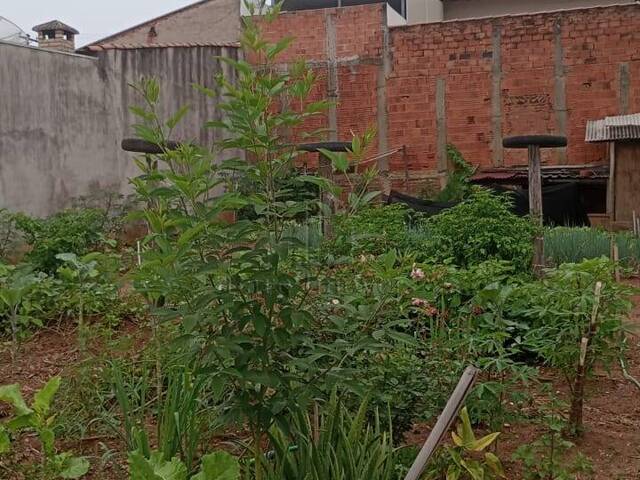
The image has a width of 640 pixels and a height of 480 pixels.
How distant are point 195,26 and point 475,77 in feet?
22.9

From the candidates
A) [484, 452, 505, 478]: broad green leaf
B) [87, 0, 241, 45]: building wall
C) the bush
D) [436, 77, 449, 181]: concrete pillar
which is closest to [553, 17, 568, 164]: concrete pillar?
[436, 77, 449, 181]: concrete pillar

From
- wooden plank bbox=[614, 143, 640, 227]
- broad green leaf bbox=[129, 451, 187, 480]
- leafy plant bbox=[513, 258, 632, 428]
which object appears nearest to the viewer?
broad green leaf bbox=[129, 451, 187, 480]

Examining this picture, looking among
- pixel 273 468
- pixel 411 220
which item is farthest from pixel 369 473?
pixel 411 220

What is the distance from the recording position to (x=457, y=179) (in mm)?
13562

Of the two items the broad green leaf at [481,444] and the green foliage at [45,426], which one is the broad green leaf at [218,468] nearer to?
the green foliage at [45,426]

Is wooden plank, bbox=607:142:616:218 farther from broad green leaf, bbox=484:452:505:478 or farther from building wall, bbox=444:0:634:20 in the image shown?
broad green leaf, bbox=484:452:505:478

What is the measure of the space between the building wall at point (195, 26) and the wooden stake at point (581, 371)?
15.2 metres

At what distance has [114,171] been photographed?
11977 mm

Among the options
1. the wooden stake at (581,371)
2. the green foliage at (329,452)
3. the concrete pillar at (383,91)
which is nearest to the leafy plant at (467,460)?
the green foliage at (329,452)

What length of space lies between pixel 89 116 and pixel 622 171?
25.7 ft

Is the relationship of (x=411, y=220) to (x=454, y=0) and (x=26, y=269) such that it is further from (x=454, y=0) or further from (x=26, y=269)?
(x=454, y=0)

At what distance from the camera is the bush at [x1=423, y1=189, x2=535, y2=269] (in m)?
5.90

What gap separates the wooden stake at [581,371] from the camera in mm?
3150

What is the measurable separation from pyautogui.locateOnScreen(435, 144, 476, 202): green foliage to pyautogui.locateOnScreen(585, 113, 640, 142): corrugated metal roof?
2024 mm
